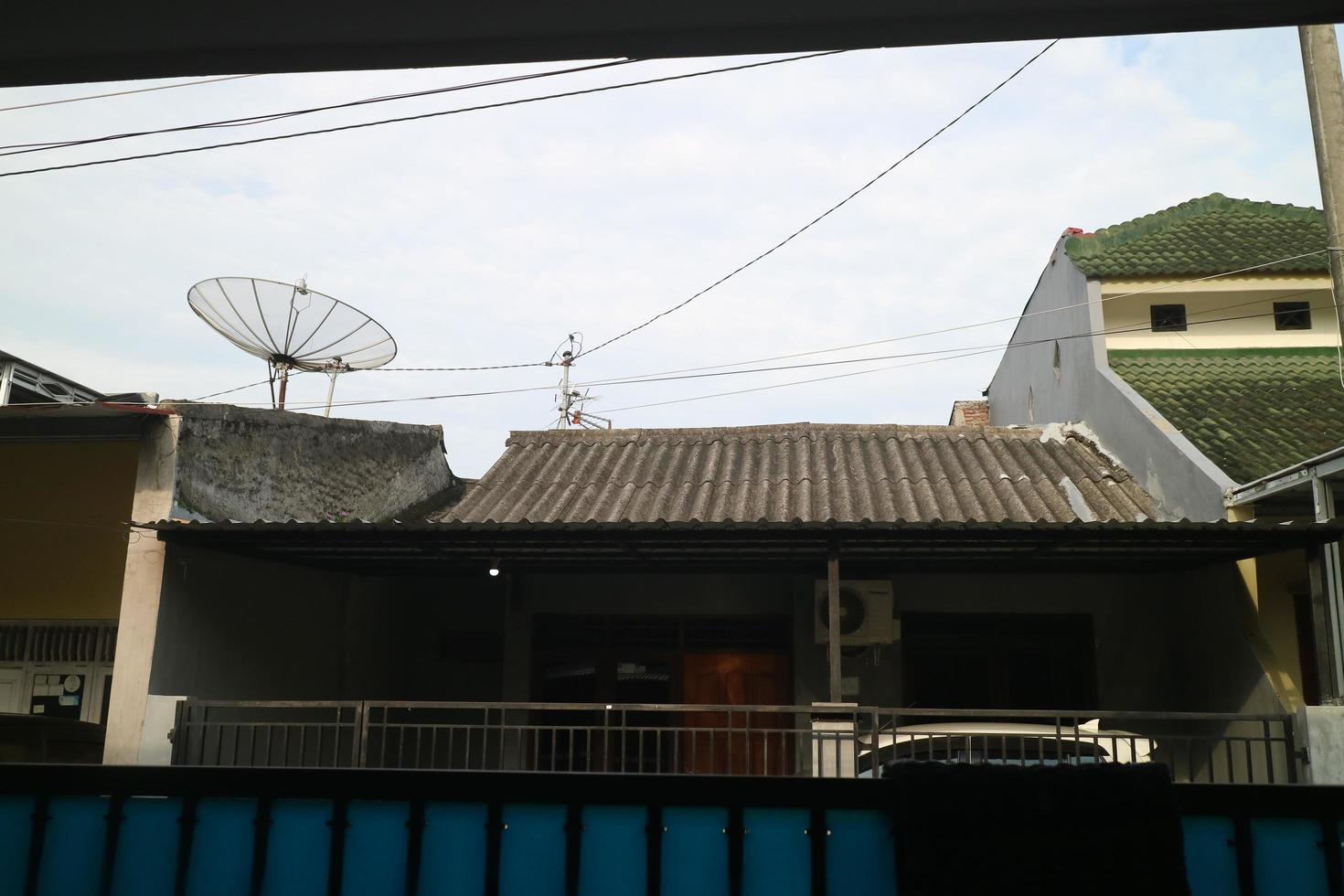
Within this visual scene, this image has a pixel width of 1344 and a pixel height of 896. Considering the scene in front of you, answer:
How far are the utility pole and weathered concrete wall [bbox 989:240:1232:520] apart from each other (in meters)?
3.36

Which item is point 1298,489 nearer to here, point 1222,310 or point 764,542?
point 764,542

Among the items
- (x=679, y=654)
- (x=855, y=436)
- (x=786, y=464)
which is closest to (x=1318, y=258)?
(x=855, y=436)

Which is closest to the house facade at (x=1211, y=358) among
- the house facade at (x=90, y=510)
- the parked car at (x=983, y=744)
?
the parked car at (x=983, y=744)

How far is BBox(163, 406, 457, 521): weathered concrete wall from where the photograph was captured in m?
10.9

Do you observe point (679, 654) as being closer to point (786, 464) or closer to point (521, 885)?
point (786, 464)

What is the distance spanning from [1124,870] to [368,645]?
12.1 metres

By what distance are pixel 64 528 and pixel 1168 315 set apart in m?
13.7

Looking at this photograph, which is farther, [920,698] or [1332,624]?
[920,698]

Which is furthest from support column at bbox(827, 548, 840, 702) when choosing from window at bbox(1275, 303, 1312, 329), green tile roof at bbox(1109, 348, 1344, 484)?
window at bbox(1275, 303, 1312, 329)

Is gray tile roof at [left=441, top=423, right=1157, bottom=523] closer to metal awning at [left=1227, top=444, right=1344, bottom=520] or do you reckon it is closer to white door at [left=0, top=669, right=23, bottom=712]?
metal awning at [left=1227, top=444, right=1344, bottom=520]

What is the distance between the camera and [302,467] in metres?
12.5

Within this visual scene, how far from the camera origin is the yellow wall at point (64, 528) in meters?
12.3

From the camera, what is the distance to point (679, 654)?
503 inches

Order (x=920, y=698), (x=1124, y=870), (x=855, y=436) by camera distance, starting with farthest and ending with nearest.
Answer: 1. (x=855, y=436)
2. (x=920, y=698)
3. (x=1124, y=870)
